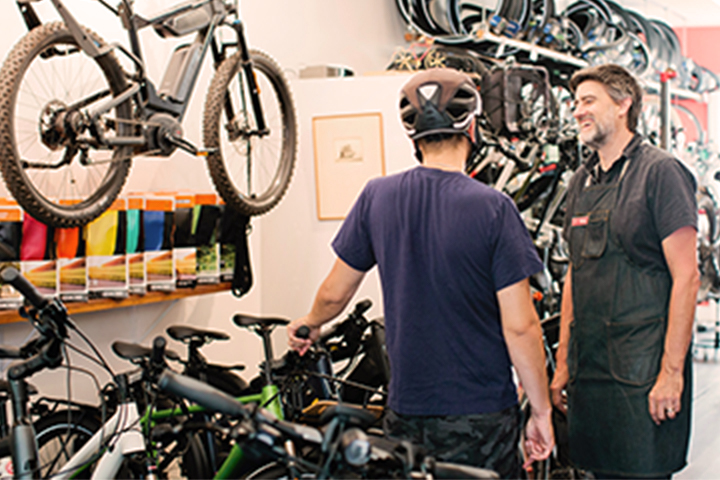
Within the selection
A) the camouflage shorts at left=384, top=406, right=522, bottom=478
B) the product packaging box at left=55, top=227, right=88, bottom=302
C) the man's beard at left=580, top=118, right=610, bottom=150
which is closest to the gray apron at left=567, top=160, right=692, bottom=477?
the man's beard at left=580, top=118, right=610, bottom=150

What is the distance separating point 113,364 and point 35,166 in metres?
1.28

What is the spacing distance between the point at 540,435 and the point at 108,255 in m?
1.91

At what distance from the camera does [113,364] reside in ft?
11.1

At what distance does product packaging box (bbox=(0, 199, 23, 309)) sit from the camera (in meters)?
2.46

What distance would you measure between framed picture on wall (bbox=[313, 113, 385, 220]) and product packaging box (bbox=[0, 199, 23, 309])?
6.37 ft

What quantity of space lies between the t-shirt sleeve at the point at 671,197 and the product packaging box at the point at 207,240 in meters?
2.06

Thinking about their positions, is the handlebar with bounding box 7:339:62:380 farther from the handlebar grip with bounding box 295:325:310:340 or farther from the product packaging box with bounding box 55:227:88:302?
the product packaging box with bounding box 55:227:88:302

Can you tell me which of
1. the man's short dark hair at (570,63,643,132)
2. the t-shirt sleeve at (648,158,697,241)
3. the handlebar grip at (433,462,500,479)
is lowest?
the handlebar grip at (433,462,500,479)

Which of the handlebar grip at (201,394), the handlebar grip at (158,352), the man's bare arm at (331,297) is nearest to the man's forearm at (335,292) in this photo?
the man's bare arm at (331,297)

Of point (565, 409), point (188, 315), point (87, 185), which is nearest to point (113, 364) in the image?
point (188, 315)

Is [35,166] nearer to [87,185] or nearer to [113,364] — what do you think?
[87,185]

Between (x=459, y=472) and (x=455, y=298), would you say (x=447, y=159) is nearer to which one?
(x=455, y=298)

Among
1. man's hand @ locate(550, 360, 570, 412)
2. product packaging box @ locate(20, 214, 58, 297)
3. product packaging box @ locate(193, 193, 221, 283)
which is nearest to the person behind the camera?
man's hand @ locate(550, 360, 570, 412)

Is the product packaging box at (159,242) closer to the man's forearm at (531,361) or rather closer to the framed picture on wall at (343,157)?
the framed picture on wall at (343,157)
